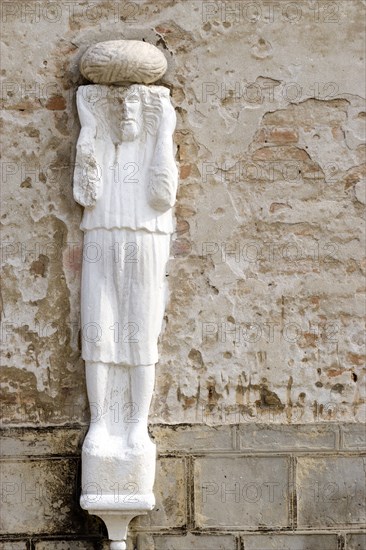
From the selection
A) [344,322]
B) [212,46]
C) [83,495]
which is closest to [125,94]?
[212,46]

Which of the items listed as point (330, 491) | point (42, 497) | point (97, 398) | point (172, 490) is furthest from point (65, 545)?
point (330, 491)

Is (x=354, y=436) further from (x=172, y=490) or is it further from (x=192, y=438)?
(x=172, y=490)

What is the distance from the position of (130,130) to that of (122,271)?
1.87 ft

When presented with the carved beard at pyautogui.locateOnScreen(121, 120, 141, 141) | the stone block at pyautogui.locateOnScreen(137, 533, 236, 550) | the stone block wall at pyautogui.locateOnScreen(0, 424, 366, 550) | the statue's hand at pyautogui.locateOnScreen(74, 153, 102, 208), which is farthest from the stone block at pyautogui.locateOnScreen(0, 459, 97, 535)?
the carved beard at pyautogui.locateOnScreen(121, 120, 141, 141)

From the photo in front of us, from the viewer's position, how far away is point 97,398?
16.3 feet

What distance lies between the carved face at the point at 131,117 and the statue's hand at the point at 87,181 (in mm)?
173

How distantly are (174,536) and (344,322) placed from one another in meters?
1.11

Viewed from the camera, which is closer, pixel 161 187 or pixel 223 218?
pixel 161 187

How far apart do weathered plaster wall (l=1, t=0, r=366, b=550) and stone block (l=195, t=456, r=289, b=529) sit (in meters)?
0.03

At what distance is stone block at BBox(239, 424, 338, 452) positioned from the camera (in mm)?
5082

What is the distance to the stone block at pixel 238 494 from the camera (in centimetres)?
506

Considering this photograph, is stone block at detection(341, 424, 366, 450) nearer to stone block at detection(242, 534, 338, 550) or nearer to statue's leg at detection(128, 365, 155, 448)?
stone block at detection(242, 534, 338, 550)

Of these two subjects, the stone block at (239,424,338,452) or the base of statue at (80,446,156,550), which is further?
the stone block at (239,424,338,452)

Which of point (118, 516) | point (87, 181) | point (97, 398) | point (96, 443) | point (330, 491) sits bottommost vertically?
point (118, 516)
